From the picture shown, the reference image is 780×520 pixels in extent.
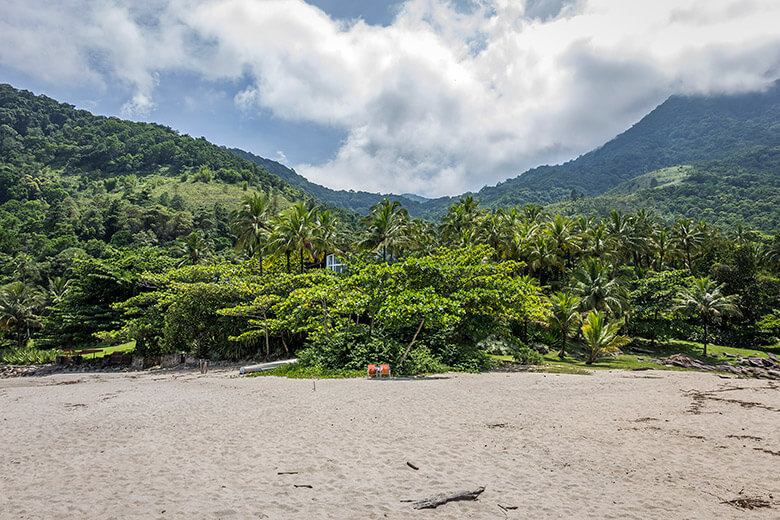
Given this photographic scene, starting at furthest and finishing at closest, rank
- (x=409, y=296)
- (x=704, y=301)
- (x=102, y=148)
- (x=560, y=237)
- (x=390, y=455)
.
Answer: (x=102, y=148)
(x=560, y=237)
(x=704, y=301)
(x=409, y=296)
(x=390, y=455)

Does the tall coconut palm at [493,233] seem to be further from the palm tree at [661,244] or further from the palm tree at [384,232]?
the palm tree at [661,244]

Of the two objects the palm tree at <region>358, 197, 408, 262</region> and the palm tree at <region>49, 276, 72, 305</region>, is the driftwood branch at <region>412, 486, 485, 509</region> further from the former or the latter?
the palm tree at <region>49, 276, 72, 305</region>

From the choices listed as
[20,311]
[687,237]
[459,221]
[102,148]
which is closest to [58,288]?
[20,311]

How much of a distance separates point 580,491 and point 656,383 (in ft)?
41.7

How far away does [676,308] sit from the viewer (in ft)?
105

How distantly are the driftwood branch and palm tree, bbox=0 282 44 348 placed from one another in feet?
175

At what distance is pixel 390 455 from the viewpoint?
7520 mm

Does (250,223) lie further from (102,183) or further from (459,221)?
(102,183)

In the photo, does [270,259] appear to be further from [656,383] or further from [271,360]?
[656,383]

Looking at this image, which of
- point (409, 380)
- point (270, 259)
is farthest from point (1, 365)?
point (409, 380)

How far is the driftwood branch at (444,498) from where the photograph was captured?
17.9 ft

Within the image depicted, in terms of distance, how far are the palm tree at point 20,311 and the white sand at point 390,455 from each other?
39.0 metres

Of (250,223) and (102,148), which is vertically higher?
(102,148)

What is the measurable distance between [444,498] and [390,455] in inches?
81.7
